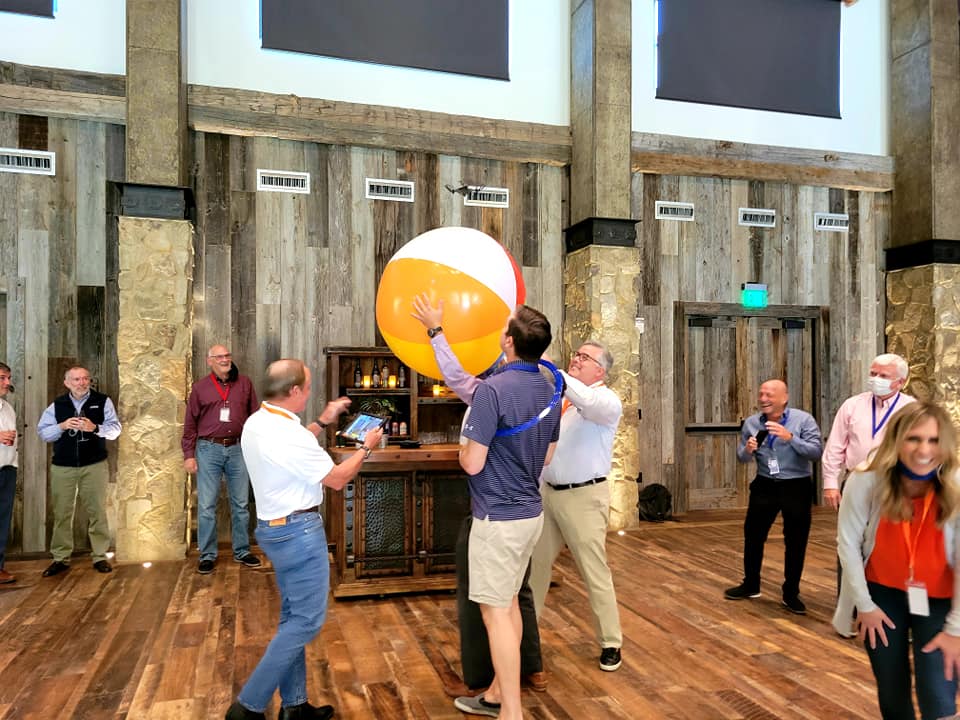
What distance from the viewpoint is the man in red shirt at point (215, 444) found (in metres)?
4.88

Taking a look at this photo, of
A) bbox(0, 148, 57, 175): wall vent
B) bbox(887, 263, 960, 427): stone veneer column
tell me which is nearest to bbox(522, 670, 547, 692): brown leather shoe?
bbox(0, 148, 57, 175): wall vent

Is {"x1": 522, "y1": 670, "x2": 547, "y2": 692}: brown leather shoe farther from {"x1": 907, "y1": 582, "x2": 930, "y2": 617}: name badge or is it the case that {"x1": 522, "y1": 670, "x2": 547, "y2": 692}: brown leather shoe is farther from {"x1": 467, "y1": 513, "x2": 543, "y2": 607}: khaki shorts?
{"x1": 907, "y1": 582, "x2": 930, "y2": 617}: name badge

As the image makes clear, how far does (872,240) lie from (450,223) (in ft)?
14.8

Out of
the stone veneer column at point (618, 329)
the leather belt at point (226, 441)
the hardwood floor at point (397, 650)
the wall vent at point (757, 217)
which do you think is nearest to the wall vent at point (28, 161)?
the leather belt at point (226, 441)

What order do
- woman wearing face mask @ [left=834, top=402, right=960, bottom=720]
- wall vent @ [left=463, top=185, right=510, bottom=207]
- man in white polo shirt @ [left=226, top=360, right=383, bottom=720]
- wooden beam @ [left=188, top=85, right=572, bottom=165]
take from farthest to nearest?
wall vent @ [left=463, top=185, right=510, bottom=207] < wooden beam @ [left=188, top=85, right=572, bottom=165] < man in white polo shirt @ [left=226, top=360, right=383, bottom=720] < woman wearing face mask @ [left=834, top=402, right=960, bottom=720]

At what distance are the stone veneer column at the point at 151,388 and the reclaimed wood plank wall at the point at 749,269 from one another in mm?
4096

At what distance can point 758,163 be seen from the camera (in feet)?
22.0

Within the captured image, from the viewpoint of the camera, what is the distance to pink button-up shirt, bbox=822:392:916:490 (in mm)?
3551

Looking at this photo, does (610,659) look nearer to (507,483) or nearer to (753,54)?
(507,483)

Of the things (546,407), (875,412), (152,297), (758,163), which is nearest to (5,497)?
(152,297)

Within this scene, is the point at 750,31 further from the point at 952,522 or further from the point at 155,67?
the point at 952,522

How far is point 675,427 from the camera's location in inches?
261

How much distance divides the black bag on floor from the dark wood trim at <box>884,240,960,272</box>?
3.43 meters

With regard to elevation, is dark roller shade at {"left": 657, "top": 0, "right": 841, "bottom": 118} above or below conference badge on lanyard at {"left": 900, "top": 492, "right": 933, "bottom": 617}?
above
